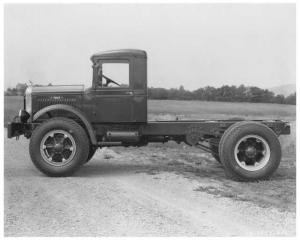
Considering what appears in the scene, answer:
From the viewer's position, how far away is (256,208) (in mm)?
6598

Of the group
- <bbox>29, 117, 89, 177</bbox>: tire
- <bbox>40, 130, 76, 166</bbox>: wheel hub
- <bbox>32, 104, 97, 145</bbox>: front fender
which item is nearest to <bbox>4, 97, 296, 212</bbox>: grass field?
<bbox>32, 104, 97, 145</bbox>: front fender

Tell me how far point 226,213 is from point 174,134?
330 centimetres

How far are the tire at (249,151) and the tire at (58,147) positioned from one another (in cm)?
269

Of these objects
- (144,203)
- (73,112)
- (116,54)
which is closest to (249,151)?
(144,203)

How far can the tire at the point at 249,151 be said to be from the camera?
878 cm

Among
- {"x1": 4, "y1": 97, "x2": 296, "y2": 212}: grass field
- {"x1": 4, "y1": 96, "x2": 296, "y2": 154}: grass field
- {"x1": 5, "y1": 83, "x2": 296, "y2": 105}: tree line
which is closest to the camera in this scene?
{"x1": 4, "y1": 97, "x2": 296, "y2": 212}: grass field

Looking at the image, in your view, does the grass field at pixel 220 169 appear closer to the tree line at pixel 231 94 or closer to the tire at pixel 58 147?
the tree line at pixel 231 94

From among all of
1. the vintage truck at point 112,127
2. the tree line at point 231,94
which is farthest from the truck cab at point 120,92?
the tree line at point 231,94

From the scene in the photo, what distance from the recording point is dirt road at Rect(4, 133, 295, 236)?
224 inches

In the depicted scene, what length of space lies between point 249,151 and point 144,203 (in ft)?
9.68

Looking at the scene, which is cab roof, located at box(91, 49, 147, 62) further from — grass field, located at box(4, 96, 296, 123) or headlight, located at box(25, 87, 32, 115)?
grass field, located at box(4, 96, 296, 123)

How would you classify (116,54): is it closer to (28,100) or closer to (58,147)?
(28,100)

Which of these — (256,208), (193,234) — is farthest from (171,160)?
(193,234)

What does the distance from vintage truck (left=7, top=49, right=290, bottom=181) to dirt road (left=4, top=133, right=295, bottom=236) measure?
0.46 metres
